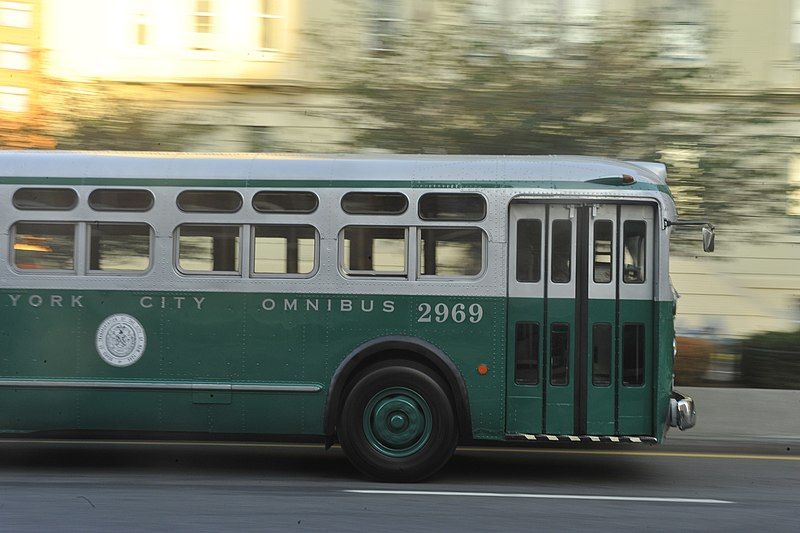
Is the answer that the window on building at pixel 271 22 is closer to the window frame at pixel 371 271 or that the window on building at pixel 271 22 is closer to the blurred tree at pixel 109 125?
the blurred tree at pixel 109 125

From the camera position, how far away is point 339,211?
897cm

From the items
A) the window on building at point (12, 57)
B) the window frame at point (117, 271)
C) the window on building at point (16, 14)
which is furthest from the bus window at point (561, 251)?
the window on building at point (16, 14)

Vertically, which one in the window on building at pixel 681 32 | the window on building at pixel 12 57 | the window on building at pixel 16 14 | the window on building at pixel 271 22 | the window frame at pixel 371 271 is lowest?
the window frame at pixel 371 271

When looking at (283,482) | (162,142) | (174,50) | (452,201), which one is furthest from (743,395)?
(174,50)

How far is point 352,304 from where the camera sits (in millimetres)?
8914

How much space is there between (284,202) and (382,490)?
2.55m

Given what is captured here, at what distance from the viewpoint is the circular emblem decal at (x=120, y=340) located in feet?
29.5

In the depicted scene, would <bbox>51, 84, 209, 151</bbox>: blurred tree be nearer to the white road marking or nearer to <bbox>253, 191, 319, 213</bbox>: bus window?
<bbox>253, 191, 319, 213</bbox>: bus window

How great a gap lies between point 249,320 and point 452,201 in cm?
200

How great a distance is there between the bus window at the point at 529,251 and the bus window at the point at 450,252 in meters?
0.34

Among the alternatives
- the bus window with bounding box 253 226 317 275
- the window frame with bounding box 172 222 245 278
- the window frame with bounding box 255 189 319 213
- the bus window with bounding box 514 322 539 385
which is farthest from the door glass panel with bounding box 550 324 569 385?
the window frame with bounding box 172 222 245 278

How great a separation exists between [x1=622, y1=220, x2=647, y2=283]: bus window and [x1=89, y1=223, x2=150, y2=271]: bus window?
406cm

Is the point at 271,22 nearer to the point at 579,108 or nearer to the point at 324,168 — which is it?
the point at 579,108

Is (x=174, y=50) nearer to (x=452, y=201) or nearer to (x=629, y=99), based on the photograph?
(x=629, y=99)
